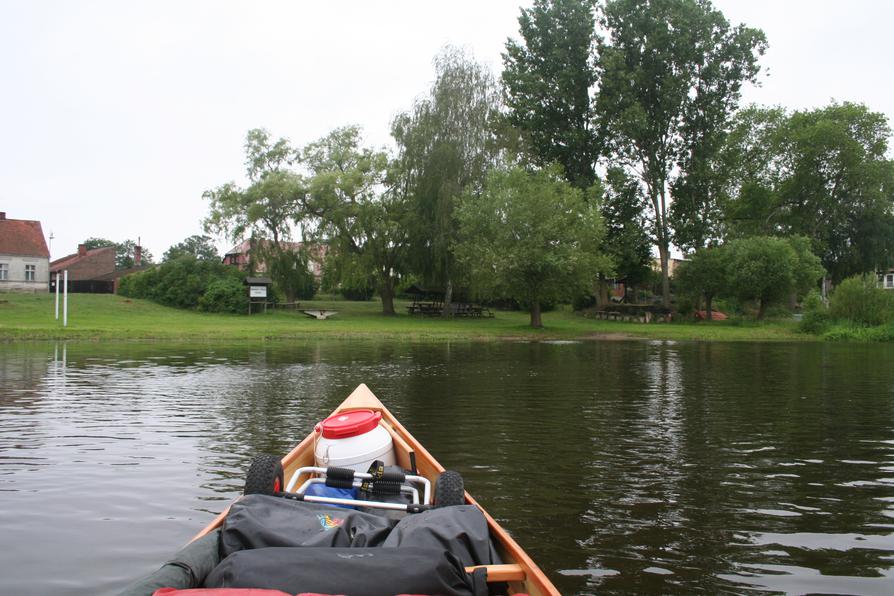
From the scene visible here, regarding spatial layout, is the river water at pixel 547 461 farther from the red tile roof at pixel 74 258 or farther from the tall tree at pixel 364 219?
the red tile roof at pixel 74 258

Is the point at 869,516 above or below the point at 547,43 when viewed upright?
below

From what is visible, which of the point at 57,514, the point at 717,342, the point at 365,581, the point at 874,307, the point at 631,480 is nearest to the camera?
the point at 365,581

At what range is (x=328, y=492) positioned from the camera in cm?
592

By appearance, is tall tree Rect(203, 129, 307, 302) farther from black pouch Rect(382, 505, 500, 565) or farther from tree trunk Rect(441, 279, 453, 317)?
black pouch Rect(382, 505, 500, 565)

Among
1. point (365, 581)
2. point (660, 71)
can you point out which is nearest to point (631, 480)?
point (365, 581)

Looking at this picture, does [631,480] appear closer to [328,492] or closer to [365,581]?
[328,492]

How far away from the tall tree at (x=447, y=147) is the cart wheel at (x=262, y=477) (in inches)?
1373

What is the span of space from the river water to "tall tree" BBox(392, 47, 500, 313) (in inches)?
865

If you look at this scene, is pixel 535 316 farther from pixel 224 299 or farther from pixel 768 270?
pixel 224 299

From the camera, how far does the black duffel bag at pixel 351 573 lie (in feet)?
11.3

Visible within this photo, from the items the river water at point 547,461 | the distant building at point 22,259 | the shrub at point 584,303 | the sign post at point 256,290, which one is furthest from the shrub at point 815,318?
the distant building at point 22,259

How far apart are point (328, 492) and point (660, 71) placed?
41566 millimetres

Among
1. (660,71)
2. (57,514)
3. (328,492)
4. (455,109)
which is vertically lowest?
(57,514)

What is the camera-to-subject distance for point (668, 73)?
41656 millimetres
